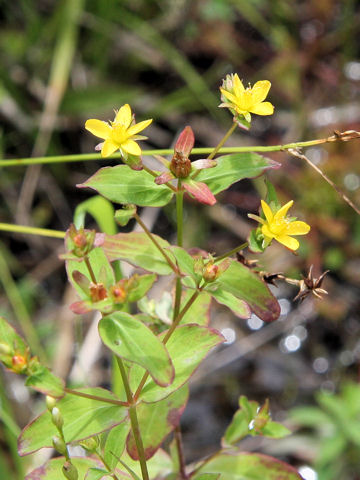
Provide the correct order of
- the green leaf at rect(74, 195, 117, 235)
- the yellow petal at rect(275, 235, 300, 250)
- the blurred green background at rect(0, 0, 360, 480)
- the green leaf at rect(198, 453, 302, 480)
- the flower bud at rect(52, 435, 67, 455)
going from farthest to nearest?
the blurred green background at rect(0, 0, 360, 480), the green leaf at rect(74, 195, 117, 235), the green leaf at rect(198, 453, 302, 480), the yellow petal at rect(275, 235, 300, 250), the flower bud at rect(52, 435, 67, 455)

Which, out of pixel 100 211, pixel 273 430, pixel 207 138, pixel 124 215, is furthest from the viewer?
pixel 207 138

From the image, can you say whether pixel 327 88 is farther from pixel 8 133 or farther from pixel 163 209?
pixel 8 133

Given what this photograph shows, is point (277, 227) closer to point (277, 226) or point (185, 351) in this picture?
point (277, 226)

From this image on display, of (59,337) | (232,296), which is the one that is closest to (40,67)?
(59,337)

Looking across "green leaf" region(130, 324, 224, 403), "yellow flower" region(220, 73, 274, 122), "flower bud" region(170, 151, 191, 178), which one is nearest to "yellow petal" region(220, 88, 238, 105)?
"yellow flower" region(220, 73, 274, 122)

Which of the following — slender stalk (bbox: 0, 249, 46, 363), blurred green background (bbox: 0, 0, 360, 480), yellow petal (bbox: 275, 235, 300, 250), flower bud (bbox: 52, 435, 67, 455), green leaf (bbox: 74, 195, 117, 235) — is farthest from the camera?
blurred green background (bbox: 0, 0, 360, 480)

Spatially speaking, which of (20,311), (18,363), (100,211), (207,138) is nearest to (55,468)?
(18,363)

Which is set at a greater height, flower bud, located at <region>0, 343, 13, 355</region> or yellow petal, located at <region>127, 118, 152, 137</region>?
yellow petal, located at <region>127, 118, 152, 137</region>

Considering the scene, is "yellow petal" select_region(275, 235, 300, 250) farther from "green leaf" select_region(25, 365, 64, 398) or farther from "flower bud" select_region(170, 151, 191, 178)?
"green leaf" select_region(25, 365, 64, 398)
